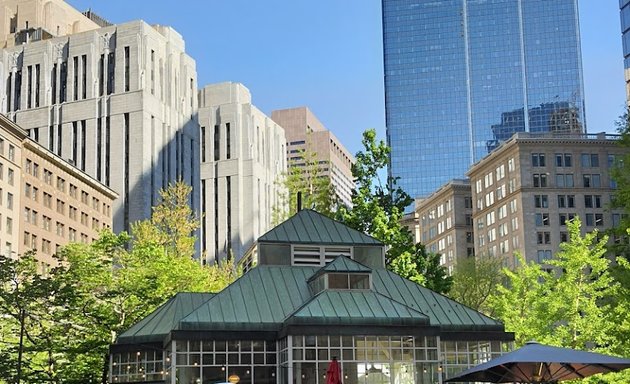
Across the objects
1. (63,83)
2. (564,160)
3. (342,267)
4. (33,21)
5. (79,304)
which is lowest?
(79,304)

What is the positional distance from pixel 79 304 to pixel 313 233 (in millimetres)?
13770

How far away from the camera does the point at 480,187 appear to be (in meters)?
171

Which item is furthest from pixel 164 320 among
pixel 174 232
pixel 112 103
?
pixel 112 103

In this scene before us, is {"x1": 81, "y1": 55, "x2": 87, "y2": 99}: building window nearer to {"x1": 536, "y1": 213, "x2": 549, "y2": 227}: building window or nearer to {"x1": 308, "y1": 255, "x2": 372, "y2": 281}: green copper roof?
{"x1": 536, "y1": 213, "x2": 549, "y2": 227}: building window

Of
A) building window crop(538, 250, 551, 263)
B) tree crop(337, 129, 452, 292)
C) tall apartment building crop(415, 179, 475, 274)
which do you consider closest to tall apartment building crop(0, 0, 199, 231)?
tall apartment building crop(415, 179, 475, 274)

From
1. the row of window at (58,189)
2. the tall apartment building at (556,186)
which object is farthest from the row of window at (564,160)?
the row of window at (58,189)

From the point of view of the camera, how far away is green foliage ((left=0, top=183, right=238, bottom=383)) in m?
52.7

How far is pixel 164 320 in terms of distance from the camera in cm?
4719

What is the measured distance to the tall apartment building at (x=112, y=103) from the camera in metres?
163

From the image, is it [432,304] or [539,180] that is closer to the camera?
[432,304]

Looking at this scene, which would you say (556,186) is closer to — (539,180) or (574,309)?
(539,180)

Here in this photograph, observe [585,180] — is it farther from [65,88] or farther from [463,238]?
[65,88]

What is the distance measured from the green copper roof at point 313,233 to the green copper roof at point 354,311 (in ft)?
20.3

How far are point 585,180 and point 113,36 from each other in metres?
84.4
